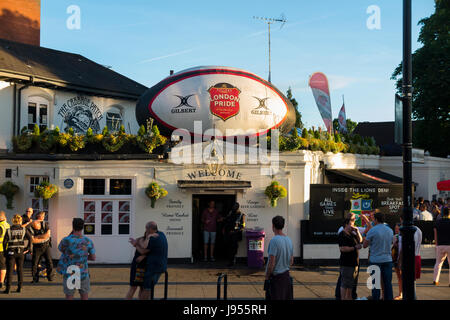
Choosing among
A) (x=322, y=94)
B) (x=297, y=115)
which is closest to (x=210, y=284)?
(x=322, y=94)

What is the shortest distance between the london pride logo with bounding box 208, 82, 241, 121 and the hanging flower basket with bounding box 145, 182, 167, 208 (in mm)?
2947

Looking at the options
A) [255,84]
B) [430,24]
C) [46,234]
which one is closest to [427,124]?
[430,24]

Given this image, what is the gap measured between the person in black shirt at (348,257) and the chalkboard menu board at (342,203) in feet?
18.7

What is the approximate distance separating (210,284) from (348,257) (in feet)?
13.2

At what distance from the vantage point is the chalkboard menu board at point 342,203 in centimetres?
1529

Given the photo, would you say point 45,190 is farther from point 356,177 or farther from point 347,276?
point 356,177

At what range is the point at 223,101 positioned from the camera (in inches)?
636

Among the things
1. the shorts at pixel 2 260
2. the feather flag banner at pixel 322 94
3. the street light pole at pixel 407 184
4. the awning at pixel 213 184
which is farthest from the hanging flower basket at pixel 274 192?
the shorts at pixel 2 260

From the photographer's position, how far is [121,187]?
15.5 metres

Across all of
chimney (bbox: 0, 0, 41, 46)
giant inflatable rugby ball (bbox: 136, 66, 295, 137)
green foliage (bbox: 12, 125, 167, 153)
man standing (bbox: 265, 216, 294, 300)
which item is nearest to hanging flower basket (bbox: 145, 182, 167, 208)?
green foliage (bbox: 12, 125, 167, 153)

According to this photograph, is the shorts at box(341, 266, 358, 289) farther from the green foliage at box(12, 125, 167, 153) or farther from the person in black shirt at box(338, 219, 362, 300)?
the green foliage at box(12, 125, 167, 153)

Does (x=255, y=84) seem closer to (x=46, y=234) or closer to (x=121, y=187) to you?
(x=121, y=187)

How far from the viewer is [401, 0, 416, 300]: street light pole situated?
9.10m

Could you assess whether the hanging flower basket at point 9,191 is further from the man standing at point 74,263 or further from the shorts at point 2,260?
the man standing at point 74,263
